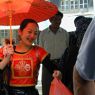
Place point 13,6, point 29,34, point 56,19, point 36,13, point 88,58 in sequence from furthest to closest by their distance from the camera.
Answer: point 56,19
point 36,13
point 13,6
point 29,34
point 88,58

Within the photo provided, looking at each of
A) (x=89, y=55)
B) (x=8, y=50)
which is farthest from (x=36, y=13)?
(x=89, y=55)

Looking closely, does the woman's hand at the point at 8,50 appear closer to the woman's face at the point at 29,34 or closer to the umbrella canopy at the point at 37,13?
the woman's face at the point at 29,34

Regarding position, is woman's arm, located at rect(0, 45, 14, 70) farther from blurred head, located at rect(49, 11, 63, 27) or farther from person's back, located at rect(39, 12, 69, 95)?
blurred head, located at rect(49, 11, 63, 27)

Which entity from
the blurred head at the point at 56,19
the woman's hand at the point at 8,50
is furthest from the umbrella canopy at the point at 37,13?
the blurred head at the point at 56,19

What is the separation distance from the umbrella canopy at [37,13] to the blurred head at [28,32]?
1.47 feet

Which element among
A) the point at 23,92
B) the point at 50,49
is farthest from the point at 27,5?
the point at 50,49

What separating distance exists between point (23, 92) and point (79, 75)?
2.18 metres

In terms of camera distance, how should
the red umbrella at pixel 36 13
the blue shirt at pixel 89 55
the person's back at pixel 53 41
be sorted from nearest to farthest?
the blue shirt at pixel 89 55 < the red umbrella at pixel 36 13 < the person's back at pixel 53 41

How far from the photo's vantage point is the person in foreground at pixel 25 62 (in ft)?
12.7

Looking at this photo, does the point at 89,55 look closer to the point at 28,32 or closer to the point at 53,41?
the point at 28,32

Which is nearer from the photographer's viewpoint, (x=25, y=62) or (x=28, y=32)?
(x=25, y=62)

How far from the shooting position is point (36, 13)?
15.3ft

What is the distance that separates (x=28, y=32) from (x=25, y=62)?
32 cm

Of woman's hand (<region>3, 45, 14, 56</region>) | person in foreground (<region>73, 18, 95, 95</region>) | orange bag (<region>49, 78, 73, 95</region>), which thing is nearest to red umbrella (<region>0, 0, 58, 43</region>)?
woman's hand (<region>3, 45, 14, 56</region>)
